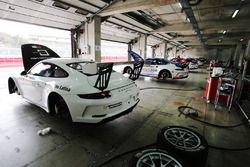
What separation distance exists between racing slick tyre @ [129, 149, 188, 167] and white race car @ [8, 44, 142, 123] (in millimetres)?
857

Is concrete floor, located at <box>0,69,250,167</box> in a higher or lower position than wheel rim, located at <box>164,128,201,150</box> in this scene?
lower

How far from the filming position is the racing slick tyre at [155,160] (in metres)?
1.41

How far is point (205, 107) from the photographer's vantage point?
397cm

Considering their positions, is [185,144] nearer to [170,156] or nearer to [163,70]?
[170,156]

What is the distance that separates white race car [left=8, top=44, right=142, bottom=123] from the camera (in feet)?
6.91

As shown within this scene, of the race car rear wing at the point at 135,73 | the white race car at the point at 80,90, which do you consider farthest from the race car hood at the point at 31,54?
the race car rear wing at the point at 135,73

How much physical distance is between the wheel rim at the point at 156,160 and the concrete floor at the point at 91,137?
17.5 inches

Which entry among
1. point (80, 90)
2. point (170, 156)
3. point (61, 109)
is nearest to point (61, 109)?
point (61, 109)

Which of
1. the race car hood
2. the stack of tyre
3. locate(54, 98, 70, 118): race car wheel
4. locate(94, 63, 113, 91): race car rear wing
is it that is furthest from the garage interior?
the race car hood

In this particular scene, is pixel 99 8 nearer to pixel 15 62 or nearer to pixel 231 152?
pixel 231 152

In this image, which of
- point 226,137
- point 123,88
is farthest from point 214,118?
point 123,88

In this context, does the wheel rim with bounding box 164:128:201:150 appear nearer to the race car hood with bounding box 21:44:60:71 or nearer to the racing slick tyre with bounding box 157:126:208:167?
the racing slick tyre with bounding box 157:126:208:167

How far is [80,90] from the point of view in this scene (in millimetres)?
2123

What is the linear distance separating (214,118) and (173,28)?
9.35 m
